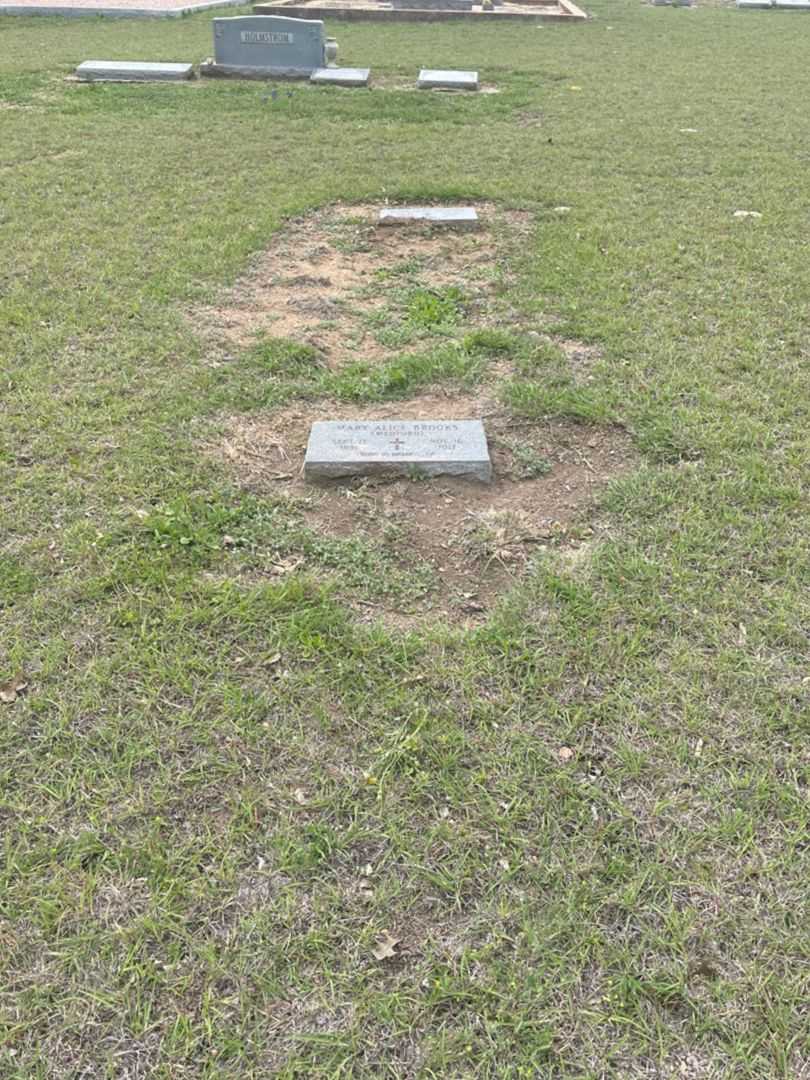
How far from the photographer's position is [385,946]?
1574 mm

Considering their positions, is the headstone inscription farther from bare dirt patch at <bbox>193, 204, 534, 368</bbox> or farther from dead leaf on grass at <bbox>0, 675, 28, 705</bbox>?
dead leaf on grass at <bbox>0, 675, 28, 705</bbox>

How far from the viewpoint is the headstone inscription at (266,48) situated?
986 cm

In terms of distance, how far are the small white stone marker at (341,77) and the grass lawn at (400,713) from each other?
626 centimetres

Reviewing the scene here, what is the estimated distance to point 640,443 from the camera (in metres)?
3.07

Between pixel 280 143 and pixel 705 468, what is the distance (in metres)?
5.78

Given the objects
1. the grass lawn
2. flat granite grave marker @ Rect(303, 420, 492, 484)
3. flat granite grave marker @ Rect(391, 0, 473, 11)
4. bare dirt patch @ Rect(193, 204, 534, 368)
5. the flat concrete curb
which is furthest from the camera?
flat granite grave marker @ Rect(391, 0, 473, 11)

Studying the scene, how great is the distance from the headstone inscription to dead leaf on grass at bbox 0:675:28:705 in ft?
32.5

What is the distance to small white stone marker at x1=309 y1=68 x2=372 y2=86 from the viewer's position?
31.6 ft

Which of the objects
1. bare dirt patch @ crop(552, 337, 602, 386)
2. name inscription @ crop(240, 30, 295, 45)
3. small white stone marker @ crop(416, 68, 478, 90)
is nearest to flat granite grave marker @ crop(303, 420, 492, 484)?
bare dirt patch @ crop(552, 337, 602, 386)

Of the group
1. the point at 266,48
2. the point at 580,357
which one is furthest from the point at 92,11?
the point at 580,357

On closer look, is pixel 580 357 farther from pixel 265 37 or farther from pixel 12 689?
pixel 265 37

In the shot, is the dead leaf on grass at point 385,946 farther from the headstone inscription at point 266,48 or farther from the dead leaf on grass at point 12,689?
the headstone inscription at point 266,48

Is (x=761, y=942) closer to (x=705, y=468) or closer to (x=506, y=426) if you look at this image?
(x=705, y=468)

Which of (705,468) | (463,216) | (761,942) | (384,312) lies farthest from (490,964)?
(463,216)
